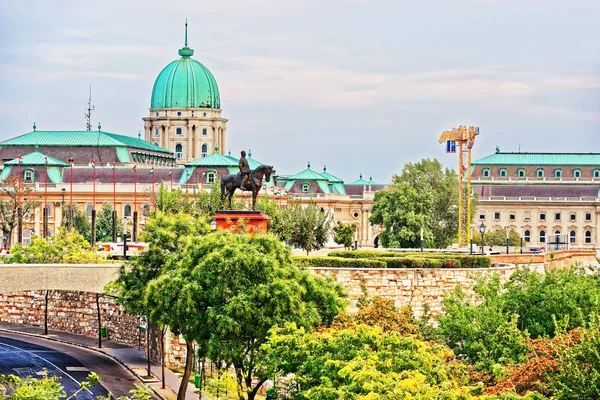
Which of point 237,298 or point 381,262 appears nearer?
point 237,298

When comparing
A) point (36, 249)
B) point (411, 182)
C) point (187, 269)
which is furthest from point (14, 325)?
point (411, 182)

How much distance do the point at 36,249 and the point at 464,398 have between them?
45603 mm

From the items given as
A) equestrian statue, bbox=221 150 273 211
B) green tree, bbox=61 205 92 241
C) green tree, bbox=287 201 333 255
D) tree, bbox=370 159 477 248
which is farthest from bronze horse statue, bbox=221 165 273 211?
green tree, bbox=61 205 92 241

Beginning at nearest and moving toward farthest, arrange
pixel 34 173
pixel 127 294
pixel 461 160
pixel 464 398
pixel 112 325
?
1. pixel 464 398
2. pixel 127 294
3. pixel 112 325
4. pixel 461 160
5. pixel 34 173

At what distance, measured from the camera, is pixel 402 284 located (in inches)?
2685

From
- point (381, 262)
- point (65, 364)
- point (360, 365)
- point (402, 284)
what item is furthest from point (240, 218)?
point (360, 365)

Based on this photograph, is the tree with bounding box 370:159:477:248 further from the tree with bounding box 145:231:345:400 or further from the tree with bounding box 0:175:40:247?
the tree with bounding box 145:231:345:400

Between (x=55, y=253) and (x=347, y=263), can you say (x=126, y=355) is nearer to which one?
(x=347, y=263)

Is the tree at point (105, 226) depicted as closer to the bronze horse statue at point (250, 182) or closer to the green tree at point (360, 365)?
the bronze horse statue at point (250, 182)

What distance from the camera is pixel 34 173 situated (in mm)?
169625

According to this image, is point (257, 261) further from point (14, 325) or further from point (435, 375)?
point (14, 325)

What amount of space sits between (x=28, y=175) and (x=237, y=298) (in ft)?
389

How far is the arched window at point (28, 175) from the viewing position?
16888 centimetres

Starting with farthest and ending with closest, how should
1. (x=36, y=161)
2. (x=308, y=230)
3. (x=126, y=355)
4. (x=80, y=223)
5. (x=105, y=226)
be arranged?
(x=36, y=161) → (x=105, y=226) → (x=80, y=223) → (x=308, y=230) → (x=126, y=355)
